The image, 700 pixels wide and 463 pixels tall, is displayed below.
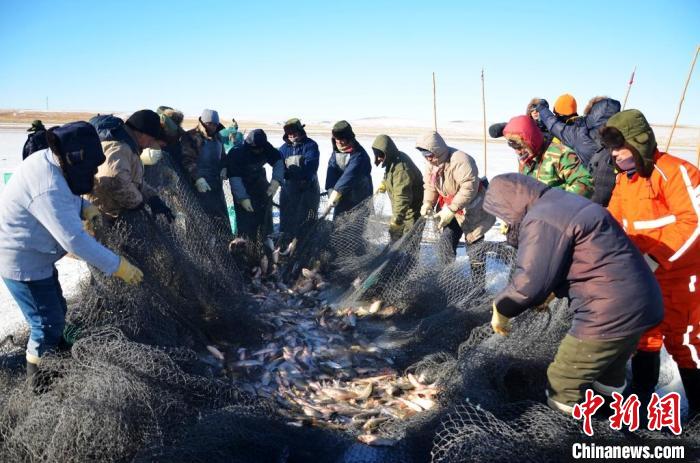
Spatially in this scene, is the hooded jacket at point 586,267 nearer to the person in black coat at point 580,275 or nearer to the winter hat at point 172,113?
the person in black coat at point 580,275

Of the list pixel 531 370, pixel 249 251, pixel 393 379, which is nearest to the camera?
pixel 531 370

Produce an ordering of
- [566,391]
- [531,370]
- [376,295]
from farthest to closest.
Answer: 1. [376,295]
2. [531,370]
3. [566,391]

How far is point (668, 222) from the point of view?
10.1ft

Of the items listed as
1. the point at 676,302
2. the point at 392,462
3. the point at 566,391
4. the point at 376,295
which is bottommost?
the point at 376,295

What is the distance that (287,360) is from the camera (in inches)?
175

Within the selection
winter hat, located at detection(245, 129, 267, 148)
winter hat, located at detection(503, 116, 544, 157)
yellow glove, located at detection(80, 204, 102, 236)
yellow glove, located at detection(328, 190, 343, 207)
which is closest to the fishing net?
yellow glove, located at detection(80, 204, 102, 236)

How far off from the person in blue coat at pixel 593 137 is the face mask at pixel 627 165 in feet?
2.83

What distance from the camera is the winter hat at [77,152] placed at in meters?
2.85

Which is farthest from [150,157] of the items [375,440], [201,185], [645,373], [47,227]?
[645,373]

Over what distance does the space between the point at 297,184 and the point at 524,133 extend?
3.46m

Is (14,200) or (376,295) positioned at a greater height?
(14,200)

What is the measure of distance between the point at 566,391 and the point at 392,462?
1147mm

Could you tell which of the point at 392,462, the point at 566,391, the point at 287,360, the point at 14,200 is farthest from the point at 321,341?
the point at 14,200

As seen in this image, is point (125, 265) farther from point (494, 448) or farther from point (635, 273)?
point (635, 273)
